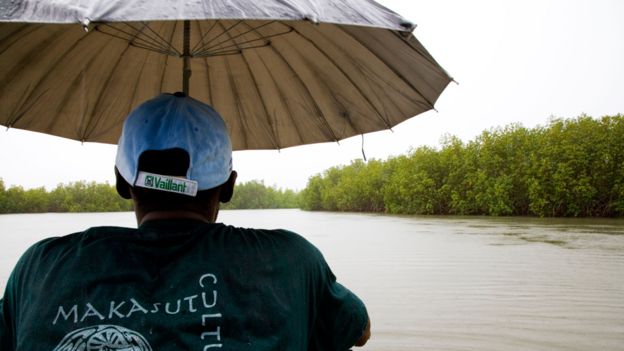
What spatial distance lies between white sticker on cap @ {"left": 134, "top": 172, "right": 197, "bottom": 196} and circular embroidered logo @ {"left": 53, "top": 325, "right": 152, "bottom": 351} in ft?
1.14

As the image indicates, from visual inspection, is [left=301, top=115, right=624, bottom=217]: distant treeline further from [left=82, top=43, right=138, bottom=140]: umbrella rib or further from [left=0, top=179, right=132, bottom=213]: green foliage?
[left=0, top=179, right=132, bottom=213]: green foliage

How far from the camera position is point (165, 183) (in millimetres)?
1201

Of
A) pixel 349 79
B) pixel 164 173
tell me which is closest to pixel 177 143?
pixel 164 173

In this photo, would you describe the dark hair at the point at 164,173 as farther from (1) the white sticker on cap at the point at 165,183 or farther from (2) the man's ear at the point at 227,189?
(2) the man's ear at the point at 227,189

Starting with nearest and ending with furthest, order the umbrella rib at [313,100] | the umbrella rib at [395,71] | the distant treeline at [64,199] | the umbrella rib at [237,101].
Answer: the umbrella rib at [395,71], the umbrella rib at [313,100], the umbrella rib at [237,101], the distant treeline at [64,199]

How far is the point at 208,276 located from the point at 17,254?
51.0 feet

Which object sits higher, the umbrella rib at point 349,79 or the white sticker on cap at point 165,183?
the umbrella rib at point 349,79

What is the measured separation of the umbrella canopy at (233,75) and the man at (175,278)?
84cm

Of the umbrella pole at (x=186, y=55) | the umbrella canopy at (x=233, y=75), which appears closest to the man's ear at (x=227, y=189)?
the umbrella canopy at (x=233, y=75)

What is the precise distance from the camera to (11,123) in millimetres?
2748

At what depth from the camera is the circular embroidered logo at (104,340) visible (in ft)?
3.28

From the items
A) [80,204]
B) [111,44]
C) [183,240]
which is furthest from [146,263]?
[80,204]

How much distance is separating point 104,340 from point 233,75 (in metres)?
2.08

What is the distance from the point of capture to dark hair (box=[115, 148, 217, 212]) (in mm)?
1228
